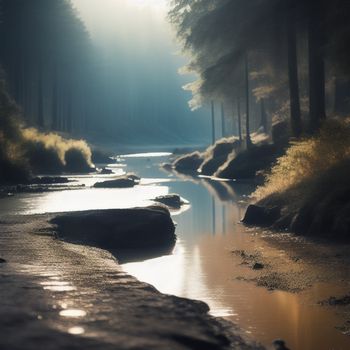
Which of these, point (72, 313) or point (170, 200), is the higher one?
point (72, 313)

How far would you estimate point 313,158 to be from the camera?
17078 mm

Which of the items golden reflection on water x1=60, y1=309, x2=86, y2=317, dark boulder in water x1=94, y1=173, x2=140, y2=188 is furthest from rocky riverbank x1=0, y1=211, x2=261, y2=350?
dark boulder in water x1=94, y1=173, x2=140, y2=188

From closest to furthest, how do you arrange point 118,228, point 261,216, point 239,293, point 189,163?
point 239,293 < point 118,228 < point 261,216 < point 189,163

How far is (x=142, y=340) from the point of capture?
495 centimetres

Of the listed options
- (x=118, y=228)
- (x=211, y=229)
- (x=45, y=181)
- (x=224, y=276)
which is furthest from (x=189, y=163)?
(x=224, y=276)

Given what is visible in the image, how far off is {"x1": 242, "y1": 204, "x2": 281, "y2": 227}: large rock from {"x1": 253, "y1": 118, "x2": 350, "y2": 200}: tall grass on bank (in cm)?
90

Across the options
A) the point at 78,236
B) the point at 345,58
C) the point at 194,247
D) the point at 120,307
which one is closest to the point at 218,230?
the point at 194,247

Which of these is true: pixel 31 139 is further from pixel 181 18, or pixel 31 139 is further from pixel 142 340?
pixel 142 340

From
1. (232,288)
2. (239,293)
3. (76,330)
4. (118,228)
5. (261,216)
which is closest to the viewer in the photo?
(76,330)

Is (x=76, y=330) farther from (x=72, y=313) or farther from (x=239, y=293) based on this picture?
(x=239, y=293)

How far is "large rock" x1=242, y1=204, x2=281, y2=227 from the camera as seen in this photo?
15.7 meters

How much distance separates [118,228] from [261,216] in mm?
4171

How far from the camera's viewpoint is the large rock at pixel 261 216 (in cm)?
1570

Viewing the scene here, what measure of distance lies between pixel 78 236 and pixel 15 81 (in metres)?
52.6
